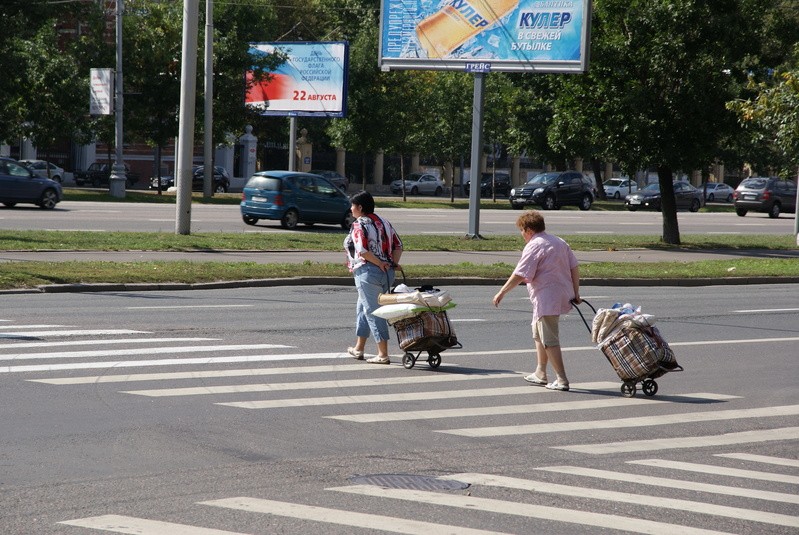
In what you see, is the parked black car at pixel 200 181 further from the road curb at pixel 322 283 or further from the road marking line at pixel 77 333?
the road marking line at pixel 77 333

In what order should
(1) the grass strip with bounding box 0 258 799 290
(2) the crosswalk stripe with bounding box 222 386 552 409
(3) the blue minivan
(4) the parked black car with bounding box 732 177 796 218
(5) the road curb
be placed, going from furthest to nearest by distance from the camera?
(4) the parked black car with bounding box 732 177 796 218, (3) the blue minivan, (1) the grass strip with bounding box 0 258 799 290, (5) the road curb, (2) the crosswalk stripe with bounding box 222 386 552 409

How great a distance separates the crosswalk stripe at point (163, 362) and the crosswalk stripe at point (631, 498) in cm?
474

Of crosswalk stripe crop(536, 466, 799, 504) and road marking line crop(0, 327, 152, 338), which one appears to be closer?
crosswalk stripe crop(536, 466, 799, 504)

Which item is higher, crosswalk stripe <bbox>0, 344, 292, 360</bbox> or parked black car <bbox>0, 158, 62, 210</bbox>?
parked black car <bbox>0, 158, 62, 210</bbox>

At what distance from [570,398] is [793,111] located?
57.6 feet

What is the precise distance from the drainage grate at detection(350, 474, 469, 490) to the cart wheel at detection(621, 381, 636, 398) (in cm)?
386

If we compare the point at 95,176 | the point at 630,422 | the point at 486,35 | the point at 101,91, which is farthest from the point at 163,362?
the point at 95,176

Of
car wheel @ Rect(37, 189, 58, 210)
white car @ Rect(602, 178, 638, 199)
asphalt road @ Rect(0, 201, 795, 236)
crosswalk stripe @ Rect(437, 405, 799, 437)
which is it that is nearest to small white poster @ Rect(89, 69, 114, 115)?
asphalt road @ Rect(0, 201, 795, 236)

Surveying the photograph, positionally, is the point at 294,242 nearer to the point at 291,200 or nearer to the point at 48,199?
the point at 291,200

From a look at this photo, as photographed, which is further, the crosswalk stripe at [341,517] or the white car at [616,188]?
the white car at [616,188]

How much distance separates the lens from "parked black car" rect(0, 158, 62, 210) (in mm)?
37125

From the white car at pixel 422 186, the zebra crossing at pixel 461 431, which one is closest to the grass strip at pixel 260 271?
the zebra crossing at pixel 461 431

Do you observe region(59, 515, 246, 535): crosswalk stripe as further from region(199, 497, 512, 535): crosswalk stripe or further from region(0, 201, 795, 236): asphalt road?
region(0, 201, 795, 236): asphalt road

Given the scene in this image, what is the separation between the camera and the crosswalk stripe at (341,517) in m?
6.08
